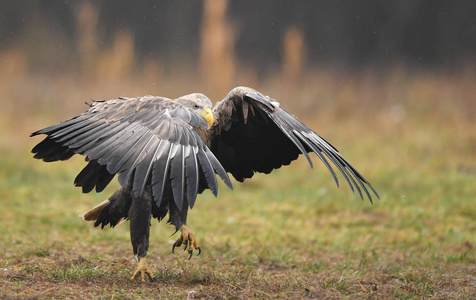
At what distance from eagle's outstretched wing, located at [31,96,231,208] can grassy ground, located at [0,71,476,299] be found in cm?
67

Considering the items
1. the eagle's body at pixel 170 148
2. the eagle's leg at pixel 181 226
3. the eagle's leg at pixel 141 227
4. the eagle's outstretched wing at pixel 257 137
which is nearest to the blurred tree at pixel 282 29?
the eagle's outstretched wing at pixel 257 137

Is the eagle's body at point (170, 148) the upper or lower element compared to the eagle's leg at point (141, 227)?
upper

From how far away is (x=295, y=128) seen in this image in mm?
4914

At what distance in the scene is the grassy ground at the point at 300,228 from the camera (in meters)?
4.54

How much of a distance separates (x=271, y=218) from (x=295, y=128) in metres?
3.02

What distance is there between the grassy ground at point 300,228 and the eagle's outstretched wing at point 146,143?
67 cm

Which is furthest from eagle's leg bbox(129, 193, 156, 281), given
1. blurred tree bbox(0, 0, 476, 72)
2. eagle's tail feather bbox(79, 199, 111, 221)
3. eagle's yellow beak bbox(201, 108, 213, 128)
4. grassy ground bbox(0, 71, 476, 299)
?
blurred tree bbox(0, 0, 476, 72)

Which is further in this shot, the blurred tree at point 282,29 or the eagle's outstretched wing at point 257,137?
the blurred tree at point 282,29

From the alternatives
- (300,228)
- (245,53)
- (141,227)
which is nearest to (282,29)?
(245,53)

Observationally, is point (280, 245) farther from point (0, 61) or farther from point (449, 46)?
point (449, 46)

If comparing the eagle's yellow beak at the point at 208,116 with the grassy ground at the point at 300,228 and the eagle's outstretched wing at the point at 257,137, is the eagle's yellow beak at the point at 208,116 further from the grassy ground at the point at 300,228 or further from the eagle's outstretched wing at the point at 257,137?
the grassy ground at the point at 300,228

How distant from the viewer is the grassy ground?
454 centimetres

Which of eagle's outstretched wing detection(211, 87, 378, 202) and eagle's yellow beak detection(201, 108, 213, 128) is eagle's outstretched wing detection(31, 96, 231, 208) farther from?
eagle's outstretched wing detection(211, 87, 378, 202)

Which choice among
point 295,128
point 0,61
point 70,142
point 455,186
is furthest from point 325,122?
point 70,142
